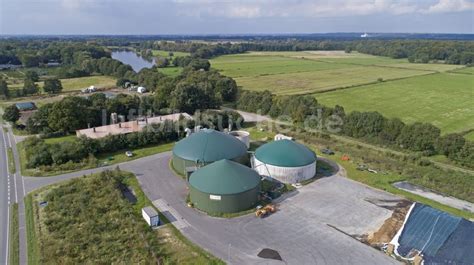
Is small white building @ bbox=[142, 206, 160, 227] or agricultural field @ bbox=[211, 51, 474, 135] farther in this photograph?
agricultural field @ bbox=[211, 51, 474, 135]

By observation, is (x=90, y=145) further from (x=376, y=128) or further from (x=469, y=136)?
(x=469, y=136)

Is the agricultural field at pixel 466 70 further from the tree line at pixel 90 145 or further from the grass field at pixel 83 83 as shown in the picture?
the grass field at pixel 83 83

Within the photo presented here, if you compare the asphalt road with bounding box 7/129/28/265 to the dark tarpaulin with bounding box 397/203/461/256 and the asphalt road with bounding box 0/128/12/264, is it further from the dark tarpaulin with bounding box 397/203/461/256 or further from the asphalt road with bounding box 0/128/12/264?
the dark tarpaulin with bounding box 397/203/461/256

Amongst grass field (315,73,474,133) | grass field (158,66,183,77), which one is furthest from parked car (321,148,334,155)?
grass field (158,66,183,77)

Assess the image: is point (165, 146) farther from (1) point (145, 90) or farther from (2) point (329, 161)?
(1) point (145, 90)

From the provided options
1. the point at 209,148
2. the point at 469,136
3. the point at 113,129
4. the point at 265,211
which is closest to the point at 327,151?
the point at 209,148

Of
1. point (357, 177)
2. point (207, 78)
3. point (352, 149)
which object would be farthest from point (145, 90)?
point (357, 177)

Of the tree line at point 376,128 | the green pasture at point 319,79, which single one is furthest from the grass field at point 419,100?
the tree line at point 376,128
